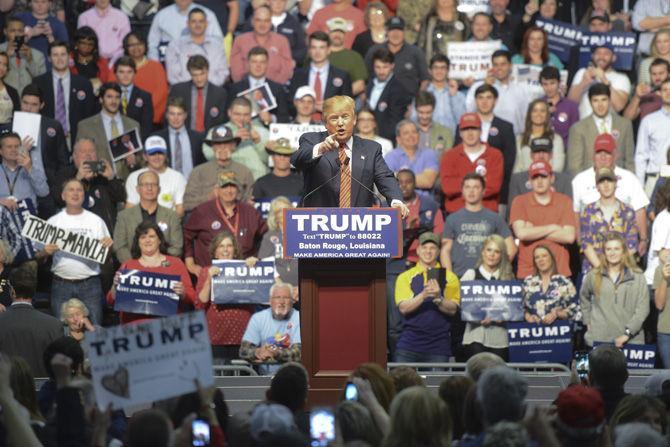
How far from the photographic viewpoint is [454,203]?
1498cm

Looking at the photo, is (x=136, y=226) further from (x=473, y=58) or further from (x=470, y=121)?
(x=473, y=58)

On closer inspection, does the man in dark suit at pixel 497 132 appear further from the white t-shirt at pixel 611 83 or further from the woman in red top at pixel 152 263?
the woman in red top at pixel 152 263

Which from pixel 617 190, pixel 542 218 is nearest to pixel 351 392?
pixel 542 218

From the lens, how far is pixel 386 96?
53.9 ft

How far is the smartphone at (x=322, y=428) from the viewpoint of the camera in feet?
23.7

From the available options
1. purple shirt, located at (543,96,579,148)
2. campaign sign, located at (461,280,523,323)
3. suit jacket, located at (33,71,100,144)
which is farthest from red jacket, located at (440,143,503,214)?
suit jacket, located at (33,71,100,144)

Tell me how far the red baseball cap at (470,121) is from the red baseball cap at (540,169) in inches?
38.3

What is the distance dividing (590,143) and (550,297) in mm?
2875

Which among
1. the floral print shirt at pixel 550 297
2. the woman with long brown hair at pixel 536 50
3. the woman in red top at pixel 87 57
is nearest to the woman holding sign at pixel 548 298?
the floral print shirt at pixel 550 297

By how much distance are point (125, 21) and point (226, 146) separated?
336cm

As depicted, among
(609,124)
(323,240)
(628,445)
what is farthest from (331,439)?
(609,124)

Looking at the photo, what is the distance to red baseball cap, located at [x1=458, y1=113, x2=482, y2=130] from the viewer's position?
1510 cm

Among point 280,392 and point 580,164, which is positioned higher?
point 580,164

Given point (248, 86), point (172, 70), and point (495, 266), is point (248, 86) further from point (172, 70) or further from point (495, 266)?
point (495, 266)
